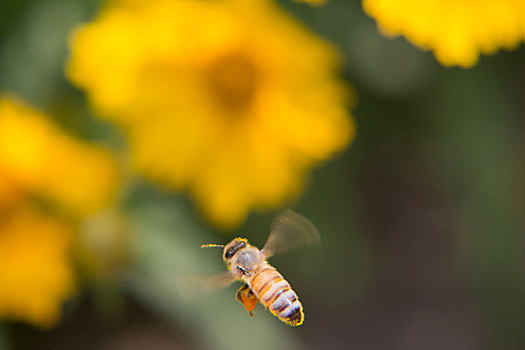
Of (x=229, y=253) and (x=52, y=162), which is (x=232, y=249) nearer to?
(x=229, y=253)

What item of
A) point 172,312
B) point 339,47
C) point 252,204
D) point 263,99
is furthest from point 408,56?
point 172,312

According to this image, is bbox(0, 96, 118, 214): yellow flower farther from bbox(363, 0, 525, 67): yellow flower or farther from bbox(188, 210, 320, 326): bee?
bbox(363, 0, 525, 67): yellow flower

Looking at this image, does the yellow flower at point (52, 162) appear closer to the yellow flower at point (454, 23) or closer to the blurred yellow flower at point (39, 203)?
the blurred yellow flower at point (39, 203)

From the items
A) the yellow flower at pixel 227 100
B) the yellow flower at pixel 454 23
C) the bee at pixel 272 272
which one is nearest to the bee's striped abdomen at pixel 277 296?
the bee at pixel 272 272

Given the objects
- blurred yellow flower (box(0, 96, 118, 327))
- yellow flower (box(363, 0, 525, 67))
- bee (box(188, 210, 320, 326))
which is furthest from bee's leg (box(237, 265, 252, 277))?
blurred yellow flower (box(0, 96, 118, 327))

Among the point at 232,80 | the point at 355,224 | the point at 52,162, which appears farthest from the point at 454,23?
the point at 355,224

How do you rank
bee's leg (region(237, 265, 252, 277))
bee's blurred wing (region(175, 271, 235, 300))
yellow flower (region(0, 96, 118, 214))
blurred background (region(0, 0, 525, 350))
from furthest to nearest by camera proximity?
1. blurred background (region(0, 0, 525, 350))
2. yellow flower (region(0, 96, 118, 214))
3. bee's leg (region(237, 265, 252, 277))
4. bee's blurred wing (region(175, 271, 235, 300))
